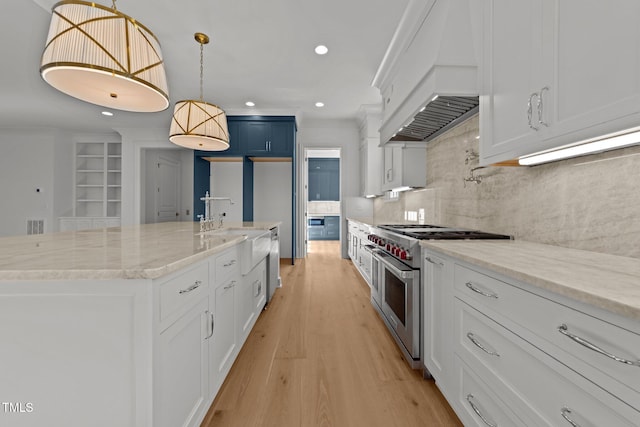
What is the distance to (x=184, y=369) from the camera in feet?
3.55

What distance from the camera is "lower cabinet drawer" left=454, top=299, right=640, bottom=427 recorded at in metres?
0.64

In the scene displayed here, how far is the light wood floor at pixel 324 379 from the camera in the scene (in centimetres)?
142

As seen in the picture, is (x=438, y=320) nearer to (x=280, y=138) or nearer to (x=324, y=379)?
(x=324, y=379)

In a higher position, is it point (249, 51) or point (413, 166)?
point (249, 51)

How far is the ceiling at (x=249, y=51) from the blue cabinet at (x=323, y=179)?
3.38m

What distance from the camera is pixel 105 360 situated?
33.4 inches

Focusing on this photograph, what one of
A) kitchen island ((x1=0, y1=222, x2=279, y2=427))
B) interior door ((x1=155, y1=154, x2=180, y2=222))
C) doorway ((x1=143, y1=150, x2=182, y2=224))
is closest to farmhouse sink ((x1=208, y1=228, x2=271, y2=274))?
kitchen island ((x1=0, y1=222, x2=279, y2=427))

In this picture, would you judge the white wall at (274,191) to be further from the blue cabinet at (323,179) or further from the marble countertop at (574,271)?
the marble countertop at (574,271)

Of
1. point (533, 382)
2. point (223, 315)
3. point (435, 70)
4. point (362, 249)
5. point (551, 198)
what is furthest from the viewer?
point (362, 249)

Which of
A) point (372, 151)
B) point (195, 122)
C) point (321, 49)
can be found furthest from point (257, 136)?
point (195, 122)

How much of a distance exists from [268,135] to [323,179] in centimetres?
368

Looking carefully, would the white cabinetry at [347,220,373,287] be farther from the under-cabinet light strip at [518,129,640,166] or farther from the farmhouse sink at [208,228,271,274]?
the under-cabinet light strip at [518,129,640,166]

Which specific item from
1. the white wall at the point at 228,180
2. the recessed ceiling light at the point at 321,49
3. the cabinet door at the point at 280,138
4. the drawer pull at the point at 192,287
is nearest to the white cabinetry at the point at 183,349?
the drawer pull at the point at 192,287

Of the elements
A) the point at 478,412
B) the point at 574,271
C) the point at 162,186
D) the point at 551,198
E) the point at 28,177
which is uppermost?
the point at 28,177
